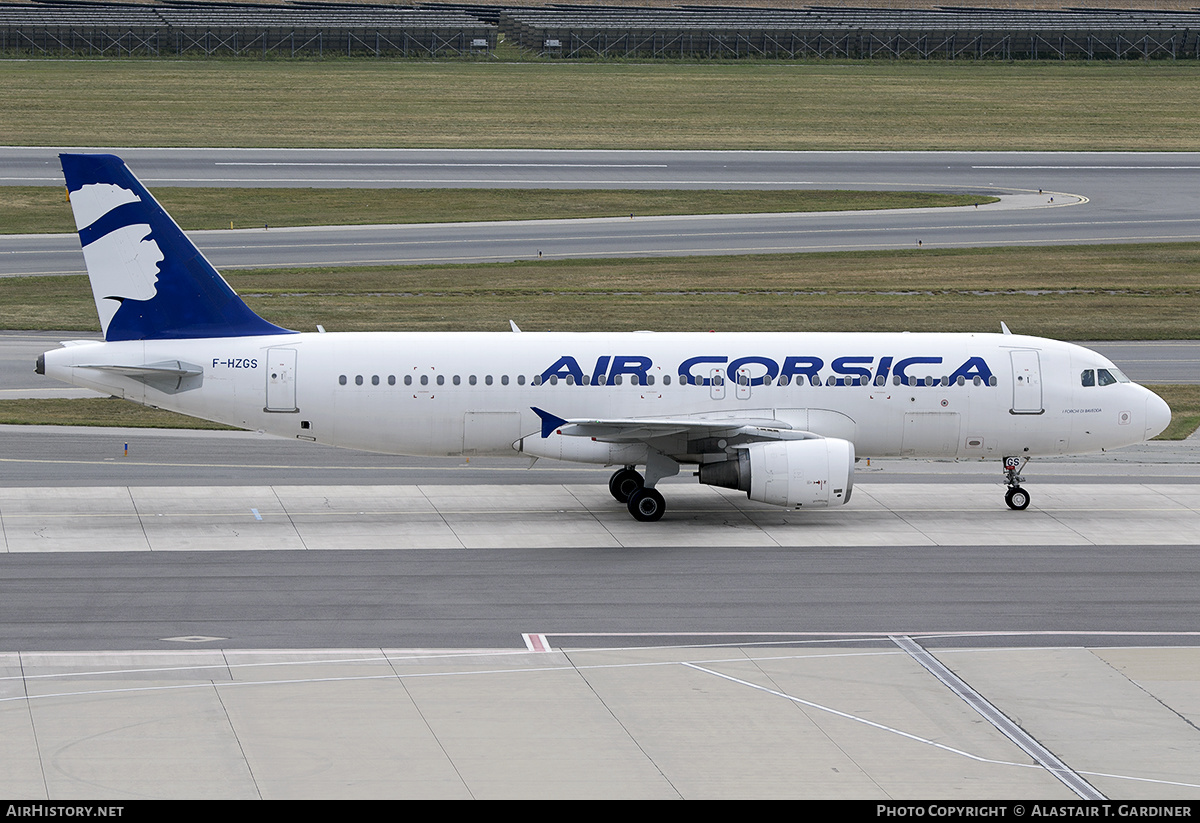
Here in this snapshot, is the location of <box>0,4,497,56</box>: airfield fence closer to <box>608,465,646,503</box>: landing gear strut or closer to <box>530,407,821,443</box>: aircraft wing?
<box>608,465,646,503</box>: landing gear strut

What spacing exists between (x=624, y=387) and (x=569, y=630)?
9306 millimetres

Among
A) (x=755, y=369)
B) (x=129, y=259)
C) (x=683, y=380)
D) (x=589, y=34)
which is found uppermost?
(x=589, y=34)

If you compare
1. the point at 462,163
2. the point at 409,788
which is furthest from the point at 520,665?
the point at 462,163

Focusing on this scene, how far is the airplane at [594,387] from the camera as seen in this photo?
32.6 metres

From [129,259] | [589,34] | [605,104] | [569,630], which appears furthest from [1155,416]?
[589,34]

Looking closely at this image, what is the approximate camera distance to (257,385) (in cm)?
3275

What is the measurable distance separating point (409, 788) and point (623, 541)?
1353 cm

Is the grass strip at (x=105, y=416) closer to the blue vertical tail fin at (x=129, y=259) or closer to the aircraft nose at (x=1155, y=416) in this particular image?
the aircraft nose at (x=1155, y=416)

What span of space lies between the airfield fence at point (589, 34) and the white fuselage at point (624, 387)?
305 ft

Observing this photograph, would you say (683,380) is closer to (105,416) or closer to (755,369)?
(755,369)

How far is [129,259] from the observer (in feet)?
108

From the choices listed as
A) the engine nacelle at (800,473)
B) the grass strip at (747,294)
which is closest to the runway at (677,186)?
the grass strip at (747,294)

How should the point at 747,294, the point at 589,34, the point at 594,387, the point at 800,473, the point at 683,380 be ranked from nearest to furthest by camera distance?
the point at 800,473 → the point at 594,387 → the point at 683,380 → the point at 747,294 → the point at 589,34

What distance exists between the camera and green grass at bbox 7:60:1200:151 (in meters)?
93.6
